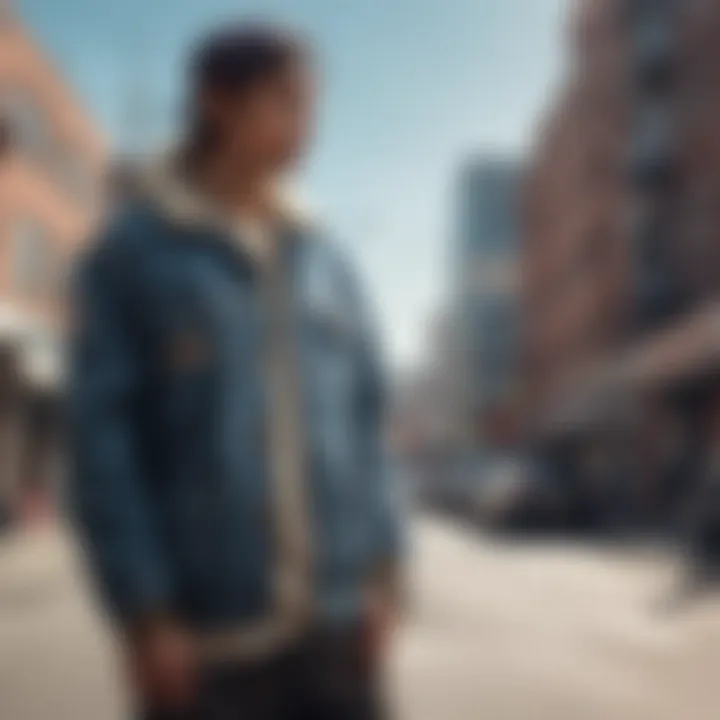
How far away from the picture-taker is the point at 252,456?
75 centimetres

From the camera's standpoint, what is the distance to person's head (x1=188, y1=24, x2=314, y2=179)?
0.77 m

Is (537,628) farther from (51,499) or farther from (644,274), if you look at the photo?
(51,499)

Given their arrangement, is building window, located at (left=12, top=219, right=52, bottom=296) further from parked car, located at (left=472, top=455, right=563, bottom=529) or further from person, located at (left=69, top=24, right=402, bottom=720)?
parked car, located at (left=472, top=455, right=563, bottom=529)

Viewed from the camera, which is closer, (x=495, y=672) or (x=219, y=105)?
(x=219, y=105)

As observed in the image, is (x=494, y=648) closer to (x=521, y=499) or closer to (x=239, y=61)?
(x=239, y=61)

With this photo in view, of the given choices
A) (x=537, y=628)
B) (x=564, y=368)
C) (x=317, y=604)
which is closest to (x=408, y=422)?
(x=317, y=604)


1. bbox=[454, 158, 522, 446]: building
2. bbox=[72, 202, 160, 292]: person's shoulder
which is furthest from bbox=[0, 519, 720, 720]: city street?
bbox=[454, 158, 522, 446]: building

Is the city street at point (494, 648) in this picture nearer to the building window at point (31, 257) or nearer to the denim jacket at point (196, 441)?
the denim jacket at point (196, 441)

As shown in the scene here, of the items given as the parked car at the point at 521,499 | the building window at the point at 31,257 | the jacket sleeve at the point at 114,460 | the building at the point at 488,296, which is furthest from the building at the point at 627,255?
the parked car at the point at 521,499

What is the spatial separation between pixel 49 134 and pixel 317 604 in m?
0.90

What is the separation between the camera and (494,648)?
3.37 m

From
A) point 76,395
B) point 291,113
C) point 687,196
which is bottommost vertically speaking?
point 76,395

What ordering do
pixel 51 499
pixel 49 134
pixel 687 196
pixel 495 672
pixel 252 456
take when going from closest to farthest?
pixel 252 456, pixel 51 499, pixel 49 134, pixel 495 672, pixel 687 196

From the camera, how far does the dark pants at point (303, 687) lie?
787mm
